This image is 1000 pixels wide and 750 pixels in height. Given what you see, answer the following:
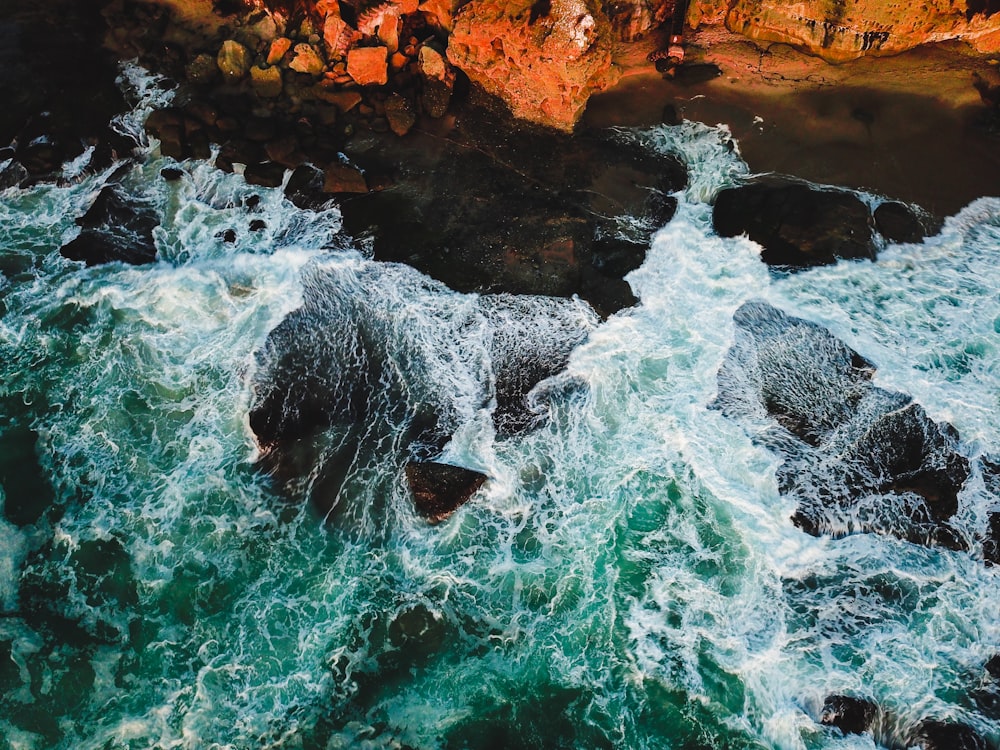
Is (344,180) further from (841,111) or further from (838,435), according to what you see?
(841,111)

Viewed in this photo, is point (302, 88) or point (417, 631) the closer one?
point (417, 631)

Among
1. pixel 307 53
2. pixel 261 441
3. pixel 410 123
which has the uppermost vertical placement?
pixel 307 53

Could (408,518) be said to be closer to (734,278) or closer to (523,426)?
(523,426)

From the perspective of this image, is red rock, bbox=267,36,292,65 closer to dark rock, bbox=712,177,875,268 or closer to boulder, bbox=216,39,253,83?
boulder, bbox=216,39,253,83

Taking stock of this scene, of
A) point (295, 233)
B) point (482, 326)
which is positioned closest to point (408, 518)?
point (482, 326)

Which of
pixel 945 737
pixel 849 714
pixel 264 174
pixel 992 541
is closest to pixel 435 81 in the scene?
pixel 264 174

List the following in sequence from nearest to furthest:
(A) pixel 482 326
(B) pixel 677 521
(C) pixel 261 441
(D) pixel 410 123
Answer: (B) pixel 677 521, (C) pixel 261 441, (A) pixel 482 326, (D) pixel 410 123

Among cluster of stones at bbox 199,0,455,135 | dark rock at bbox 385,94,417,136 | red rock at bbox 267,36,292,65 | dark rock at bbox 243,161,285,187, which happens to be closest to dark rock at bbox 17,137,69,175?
cluster of stones at bbox 199,0,455,135
